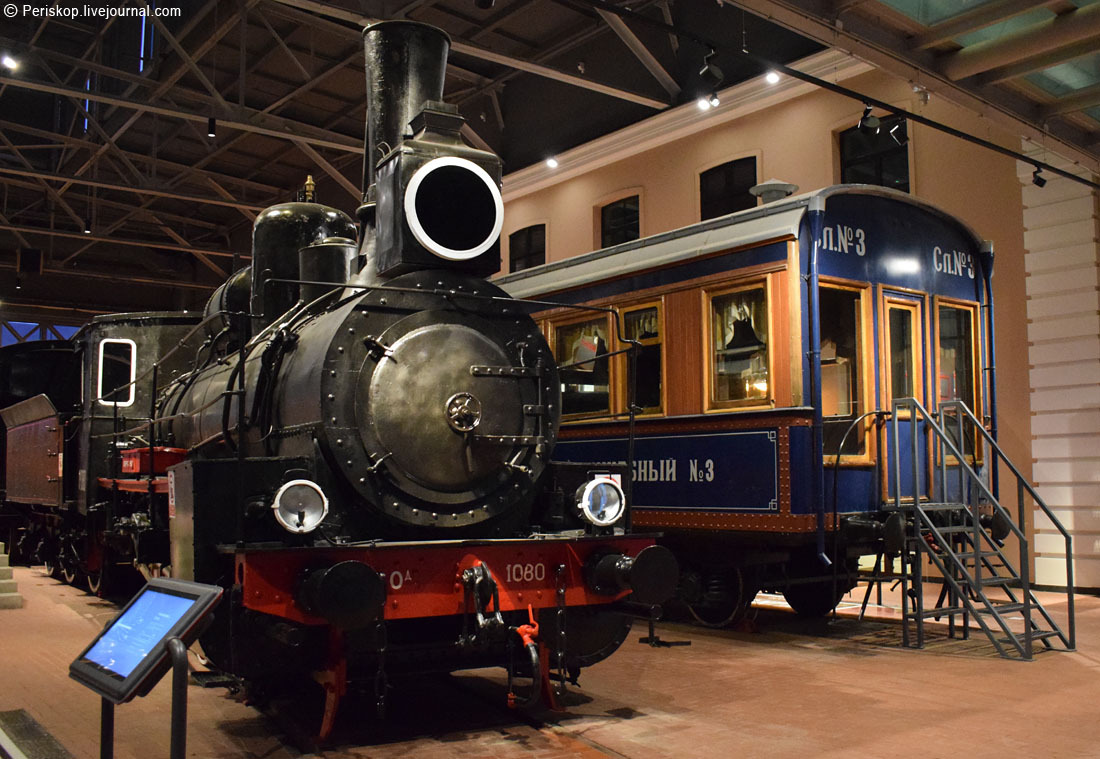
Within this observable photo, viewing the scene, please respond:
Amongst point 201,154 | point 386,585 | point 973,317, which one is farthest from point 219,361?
point 201,154

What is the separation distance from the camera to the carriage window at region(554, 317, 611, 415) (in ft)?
29.3

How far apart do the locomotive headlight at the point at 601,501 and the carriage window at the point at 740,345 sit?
2363mm

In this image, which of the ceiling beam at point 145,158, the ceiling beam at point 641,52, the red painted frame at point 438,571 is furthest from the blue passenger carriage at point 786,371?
the ceiling beam at point 145,158

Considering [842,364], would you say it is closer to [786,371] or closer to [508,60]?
[786,371]

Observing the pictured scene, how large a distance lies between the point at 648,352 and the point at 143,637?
5.81m

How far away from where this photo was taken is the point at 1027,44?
7781 mm

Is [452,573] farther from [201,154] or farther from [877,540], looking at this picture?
[201,154]

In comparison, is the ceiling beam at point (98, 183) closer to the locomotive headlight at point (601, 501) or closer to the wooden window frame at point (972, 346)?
the wooden window frame at point (972, 346)

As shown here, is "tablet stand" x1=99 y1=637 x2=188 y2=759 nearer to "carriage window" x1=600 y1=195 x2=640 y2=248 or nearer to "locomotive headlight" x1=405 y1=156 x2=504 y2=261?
"locomotive headlight" x1=405 y1=156 x2=504 y2=261

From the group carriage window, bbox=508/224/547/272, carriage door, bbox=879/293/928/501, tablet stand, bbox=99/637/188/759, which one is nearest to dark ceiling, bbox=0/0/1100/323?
carriage window, bbox=508/224/547/272

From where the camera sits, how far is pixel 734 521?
748 centimetres

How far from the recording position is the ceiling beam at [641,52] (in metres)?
13.4

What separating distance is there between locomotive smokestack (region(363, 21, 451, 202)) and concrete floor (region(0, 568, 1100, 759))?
2.93 metres

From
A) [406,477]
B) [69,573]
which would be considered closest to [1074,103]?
[406,477]
